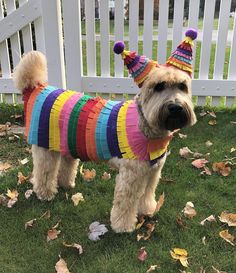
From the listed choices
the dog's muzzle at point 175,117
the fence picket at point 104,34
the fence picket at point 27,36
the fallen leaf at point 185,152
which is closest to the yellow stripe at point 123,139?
the dog's muzzle at point 175,117

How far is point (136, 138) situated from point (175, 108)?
491 millimetres

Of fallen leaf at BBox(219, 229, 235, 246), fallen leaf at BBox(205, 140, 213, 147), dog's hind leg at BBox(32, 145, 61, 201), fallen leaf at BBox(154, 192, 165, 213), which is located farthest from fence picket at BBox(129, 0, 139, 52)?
fallen leaf at BBox(219, 229, 235, 246)

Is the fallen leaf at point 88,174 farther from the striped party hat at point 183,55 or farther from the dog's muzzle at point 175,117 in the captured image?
the striped party hat at point 183,55

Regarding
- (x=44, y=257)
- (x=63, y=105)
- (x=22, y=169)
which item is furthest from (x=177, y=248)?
(x=22, y=169)

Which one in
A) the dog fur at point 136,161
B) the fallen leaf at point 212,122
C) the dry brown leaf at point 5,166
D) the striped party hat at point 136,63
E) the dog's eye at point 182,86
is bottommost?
the dry brown leaf at point 5,166

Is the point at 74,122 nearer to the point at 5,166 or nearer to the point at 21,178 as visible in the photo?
the point at 21,178

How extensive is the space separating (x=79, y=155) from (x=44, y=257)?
2.91 ft

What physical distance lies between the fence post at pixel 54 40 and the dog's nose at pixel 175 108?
292 cm

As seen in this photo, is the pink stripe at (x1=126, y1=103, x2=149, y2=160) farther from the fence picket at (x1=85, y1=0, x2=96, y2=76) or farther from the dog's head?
the fence picket at (x1=85, y1=0, x2=96, y2=76)

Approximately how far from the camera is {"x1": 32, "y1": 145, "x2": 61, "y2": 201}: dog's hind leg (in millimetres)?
3561

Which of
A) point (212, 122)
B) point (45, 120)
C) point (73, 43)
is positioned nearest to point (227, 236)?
Result: point (45, 120)

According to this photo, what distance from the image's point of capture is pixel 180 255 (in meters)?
3.12

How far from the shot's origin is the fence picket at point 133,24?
5.25 meters

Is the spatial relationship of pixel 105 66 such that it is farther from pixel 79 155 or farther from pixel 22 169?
pixel 79 155
